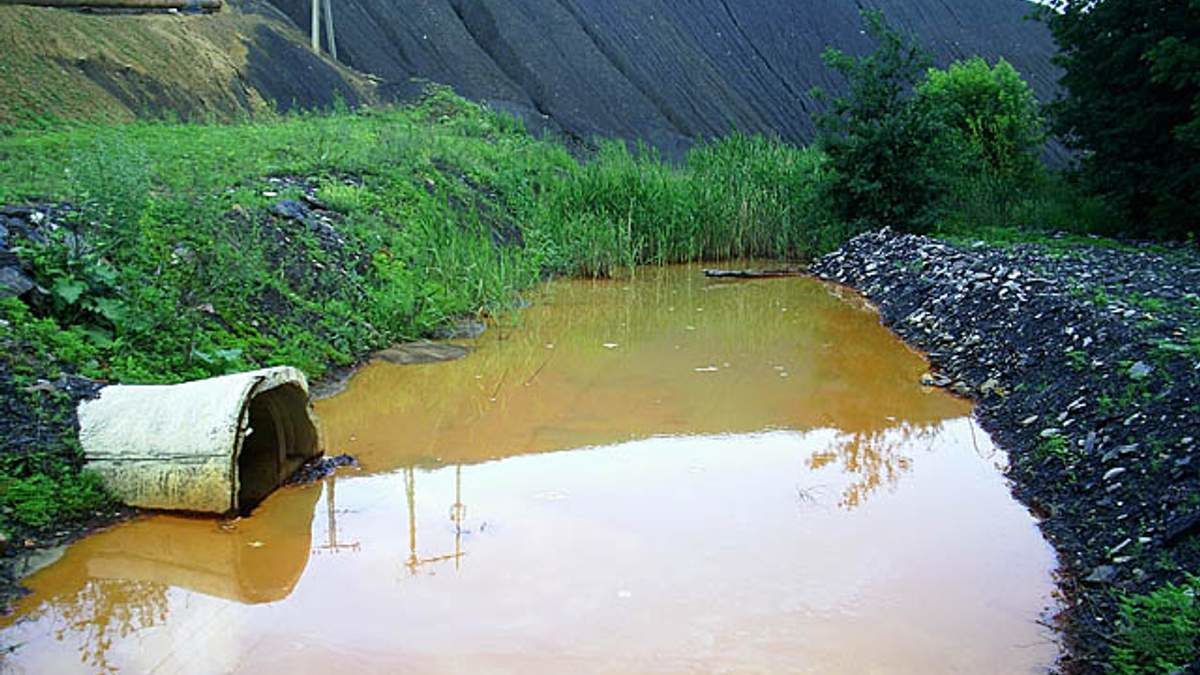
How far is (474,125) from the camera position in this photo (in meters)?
18.5

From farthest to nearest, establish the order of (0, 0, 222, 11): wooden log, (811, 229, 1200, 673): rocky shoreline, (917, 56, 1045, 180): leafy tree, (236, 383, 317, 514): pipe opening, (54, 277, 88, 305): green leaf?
(917, 56, 1045, 180): leafy tree, (0, 0, 222, 11): wooden log, (54, 277, 88, 305): green leaf, (236, 383, 317, 514): pipe opening, (811, 229, 1200, 673): rocky shoreline

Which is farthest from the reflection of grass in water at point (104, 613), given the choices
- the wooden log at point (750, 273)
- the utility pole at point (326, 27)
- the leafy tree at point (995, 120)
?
the utility pole at point (326, 27)

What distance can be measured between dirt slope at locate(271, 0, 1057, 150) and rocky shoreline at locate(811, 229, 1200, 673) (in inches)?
533

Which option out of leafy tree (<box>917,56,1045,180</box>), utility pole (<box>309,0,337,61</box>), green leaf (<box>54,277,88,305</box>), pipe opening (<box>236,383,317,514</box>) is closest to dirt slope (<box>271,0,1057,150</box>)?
utility pole (<box>309,0,337,61</box>)

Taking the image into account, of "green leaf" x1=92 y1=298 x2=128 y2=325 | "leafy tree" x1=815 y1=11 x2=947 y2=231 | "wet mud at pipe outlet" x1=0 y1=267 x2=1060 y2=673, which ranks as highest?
"leafy tree" x1=815 y1=11 x2=947 y2=231

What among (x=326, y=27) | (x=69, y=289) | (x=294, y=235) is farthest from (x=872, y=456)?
(x=326, y=27)

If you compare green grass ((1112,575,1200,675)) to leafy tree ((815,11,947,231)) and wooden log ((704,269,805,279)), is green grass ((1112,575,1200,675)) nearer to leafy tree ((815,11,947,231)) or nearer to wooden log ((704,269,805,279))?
wooden log ((704,269,805,279))

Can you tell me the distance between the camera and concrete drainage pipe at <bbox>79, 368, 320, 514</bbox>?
5273 mm

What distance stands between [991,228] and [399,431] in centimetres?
990

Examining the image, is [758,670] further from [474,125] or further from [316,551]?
[474,125]

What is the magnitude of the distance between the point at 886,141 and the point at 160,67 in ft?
35.0

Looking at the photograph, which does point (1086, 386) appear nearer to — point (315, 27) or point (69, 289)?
point (69, 289)

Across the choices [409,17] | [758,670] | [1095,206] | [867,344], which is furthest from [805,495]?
[409,17]

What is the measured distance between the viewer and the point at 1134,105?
42.3 ft
